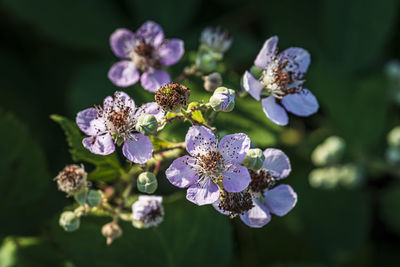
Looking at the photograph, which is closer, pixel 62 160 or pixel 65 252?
→ pixel 65 252

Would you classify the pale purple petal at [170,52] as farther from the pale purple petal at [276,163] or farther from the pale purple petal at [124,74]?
the pale purple petal at [276,163]

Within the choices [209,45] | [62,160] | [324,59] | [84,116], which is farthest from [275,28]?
[84,116]

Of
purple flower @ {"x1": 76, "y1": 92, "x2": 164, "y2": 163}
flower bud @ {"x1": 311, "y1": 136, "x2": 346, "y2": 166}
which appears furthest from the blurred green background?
purple flower @ {"x1": 76, "y1": 92, "x2": 164, "y2": 163}

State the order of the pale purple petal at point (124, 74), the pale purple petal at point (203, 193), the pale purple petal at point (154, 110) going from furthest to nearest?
the pale purple petal at point (124, 74) → the pale purple petal at point (154, 110) → the pale purple petal at point (203, 193)

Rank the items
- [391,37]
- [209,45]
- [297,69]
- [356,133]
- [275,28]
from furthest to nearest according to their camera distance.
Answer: [391,37] → [275,28] → [356,133] → [209,45] → [297,69]

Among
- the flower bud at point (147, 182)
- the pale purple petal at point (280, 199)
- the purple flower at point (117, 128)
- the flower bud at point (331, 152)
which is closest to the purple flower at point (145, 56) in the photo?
the purple flower at point (117, 128)

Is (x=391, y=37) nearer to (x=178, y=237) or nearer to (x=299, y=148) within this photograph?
(x=299, y=148)

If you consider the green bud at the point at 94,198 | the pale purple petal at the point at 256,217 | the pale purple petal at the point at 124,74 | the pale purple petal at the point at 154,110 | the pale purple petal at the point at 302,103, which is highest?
the pale purple petal at the point at 124,74

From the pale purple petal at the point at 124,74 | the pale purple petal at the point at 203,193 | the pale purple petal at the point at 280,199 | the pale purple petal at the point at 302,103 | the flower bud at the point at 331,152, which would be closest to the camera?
the pale purple petal at the point at 203,193

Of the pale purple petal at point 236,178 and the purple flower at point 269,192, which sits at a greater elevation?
the pale purple petal at point 236,178
